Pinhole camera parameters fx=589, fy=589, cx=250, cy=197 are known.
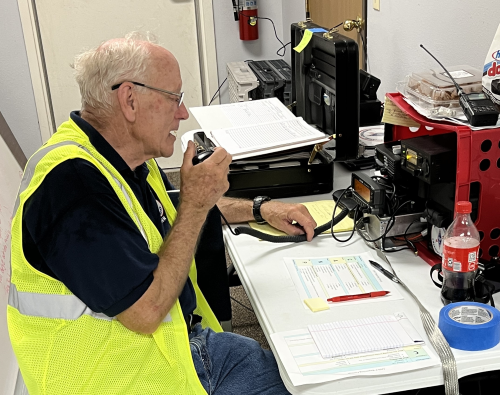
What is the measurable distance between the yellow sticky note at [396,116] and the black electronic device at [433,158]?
17 cm

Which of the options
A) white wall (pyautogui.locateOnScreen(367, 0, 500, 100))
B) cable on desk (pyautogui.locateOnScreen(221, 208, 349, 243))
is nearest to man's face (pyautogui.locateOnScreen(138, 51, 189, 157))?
cable on desk (pyautogui.locateOnScreen(221, 208, 349, 243))

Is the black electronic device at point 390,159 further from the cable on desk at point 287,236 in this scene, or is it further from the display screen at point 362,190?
the cable on desk at point 287,236

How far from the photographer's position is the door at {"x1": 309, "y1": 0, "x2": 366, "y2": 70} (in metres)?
2.72

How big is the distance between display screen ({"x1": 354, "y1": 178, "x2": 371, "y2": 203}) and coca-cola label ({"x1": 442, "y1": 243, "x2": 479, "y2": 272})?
367 millimetres

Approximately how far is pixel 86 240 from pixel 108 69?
1.31 feet

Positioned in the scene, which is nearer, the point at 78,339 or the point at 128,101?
the point at 78,339

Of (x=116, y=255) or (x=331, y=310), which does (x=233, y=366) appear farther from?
(x=116, y=255)

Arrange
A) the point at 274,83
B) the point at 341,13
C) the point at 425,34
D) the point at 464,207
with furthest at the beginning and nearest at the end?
the point at 274,83
the point at 341,13
the point at 425,34
the point at 464,207

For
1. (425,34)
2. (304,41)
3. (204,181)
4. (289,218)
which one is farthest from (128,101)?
(425,34)

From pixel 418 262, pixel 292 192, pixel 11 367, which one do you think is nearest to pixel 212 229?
pixel 292 192

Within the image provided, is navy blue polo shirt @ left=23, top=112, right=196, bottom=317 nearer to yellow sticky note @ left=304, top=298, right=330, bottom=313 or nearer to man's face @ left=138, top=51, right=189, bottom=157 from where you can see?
man's face @ left=138, top=51, right=189, bottom=157

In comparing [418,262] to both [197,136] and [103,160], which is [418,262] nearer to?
[103,160]

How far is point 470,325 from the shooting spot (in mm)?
1083

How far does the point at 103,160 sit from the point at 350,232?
71 centimetres
